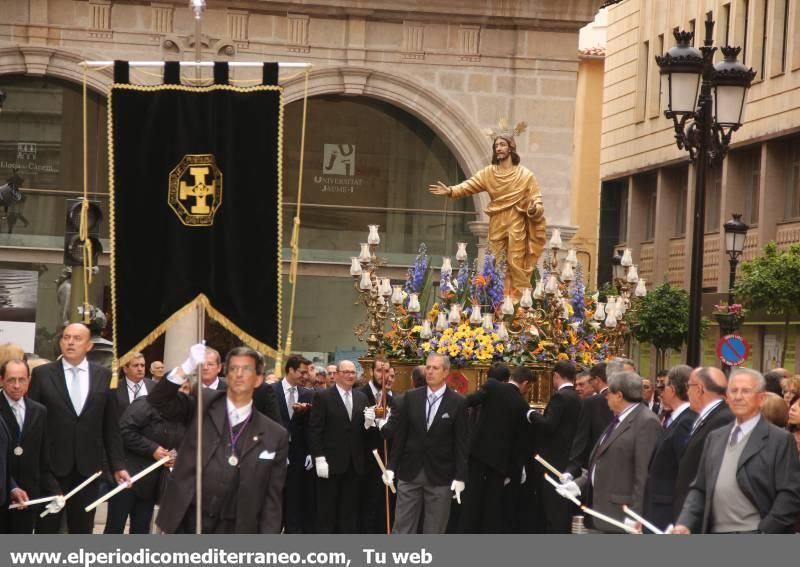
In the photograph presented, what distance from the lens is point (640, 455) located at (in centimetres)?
1173

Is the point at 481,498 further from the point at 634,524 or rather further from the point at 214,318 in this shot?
the point at 214,318

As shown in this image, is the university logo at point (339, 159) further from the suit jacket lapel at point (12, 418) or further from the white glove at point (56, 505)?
the white glove at point (56, 505)

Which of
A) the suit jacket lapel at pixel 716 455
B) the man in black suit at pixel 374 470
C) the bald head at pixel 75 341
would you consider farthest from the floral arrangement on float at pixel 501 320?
the suit jacket lapel at pixel 716 455

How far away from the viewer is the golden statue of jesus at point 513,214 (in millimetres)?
20375

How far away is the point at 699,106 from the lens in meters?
16.6

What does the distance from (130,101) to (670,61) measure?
7061 millimetres

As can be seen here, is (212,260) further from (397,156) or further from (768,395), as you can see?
(397,156)

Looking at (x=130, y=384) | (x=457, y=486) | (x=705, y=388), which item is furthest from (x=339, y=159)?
(x=705, y=388)

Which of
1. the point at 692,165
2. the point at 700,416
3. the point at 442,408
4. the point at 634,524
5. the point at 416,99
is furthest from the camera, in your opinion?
the point at 692,165

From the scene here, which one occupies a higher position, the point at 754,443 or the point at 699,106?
the point at 699,106

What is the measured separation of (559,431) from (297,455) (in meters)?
2.76

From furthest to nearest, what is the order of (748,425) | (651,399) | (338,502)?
(651,399)
(338,502)
(748,425)

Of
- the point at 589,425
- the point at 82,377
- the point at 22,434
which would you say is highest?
the point at 82,377

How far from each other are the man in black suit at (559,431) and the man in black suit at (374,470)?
1.54 m
